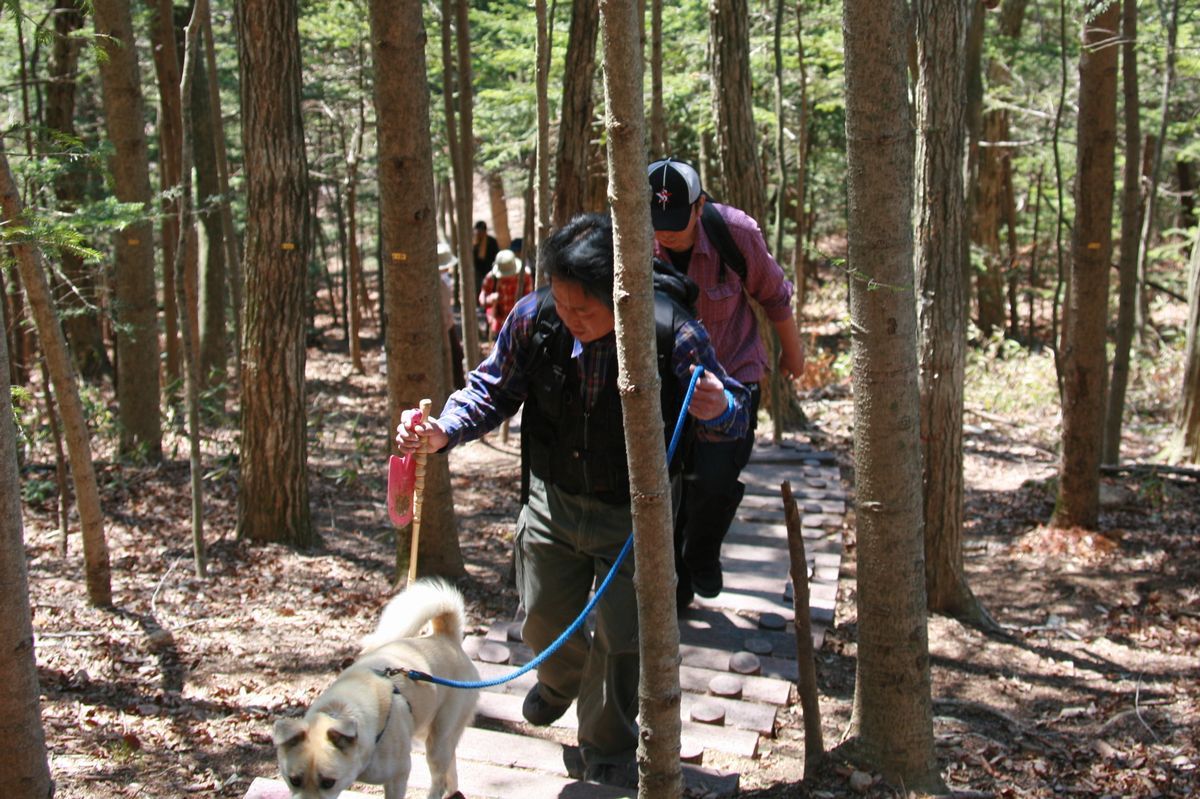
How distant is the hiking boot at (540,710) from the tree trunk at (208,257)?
9.61 meters

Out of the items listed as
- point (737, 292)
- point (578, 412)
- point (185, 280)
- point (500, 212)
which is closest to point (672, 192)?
point (737, 292)

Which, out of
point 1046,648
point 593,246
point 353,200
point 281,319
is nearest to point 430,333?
point 281,319

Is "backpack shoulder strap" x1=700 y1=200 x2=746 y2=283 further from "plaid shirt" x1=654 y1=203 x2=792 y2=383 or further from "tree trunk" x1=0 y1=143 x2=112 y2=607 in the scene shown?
"tree trunk" x1=0 y1=143 x2=112 y2=607

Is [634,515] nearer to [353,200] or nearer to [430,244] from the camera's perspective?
[430,244]

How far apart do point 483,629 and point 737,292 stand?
8.61 ft

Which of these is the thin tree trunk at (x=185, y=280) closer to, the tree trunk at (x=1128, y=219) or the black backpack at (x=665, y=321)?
the black backpack at (x=665, y=321)

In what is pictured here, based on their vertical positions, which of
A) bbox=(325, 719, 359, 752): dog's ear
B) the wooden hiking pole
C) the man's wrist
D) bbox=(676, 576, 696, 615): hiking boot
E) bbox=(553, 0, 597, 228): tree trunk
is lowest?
bbox=(676, 576, 696, 615): hiking boot

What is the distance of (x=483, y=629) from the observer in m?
6.18

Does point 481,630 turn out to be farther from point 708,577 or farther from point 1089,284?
point 1089,284

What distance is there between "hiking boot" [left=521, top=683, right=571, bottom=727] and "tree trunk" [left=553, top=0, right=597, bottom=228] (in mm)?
4474

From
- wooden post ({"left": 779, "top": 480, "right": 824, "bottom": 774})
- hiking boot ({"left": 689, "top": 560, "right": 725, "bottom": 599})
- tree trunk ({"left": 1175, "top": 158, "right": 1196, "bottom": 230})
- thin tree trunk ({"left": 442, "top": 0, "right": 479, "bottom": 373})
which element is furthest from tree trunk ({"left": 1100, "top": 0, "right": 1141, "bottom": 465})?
tree trunk ({"left": 1175, "top": 158, "right": 1196, "bottom": 230})

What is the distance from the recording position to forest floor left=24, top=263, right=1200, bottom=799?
15.1ft

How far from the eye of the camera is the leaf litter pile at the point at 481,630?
4.58 m

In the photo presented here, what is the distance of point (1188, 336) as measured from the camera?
33.9 ft
